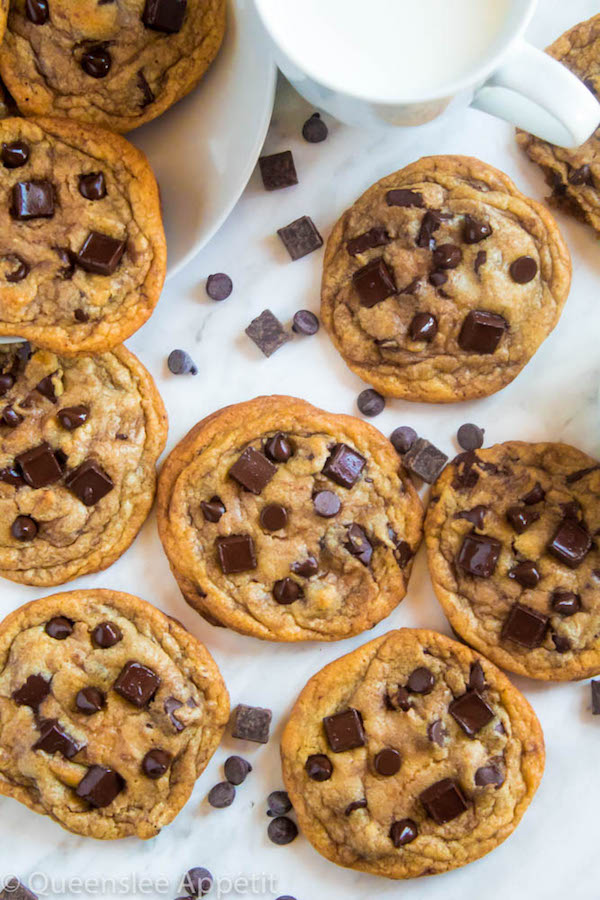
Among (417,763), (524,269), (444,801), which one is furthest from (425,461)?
(444,801)

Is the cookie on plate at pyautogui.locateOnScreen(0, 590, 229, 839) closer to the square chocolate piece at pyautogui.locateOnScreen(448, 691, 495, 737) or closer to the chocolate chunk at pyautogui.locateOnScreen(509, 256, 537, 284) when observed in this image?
the square chocolate piece at pyautogui.locateOnScreen(448, 691, 495, 737)

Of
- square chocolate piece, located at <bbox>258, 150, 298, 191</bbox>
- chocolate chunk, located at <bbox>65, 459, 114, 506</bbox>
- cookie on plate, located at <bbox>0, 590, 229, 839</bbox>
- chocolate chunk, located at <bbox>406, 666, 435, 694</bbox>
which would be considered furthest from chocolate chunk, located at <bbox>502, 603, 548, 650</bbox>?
square chocolate piece, located at <bbox>258, 150, 298, 191</bbox>

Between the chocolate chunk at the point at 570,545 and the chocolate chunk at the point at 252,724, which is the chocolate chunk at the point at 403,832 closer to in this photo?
the chocolate chunk at the point at 252,724

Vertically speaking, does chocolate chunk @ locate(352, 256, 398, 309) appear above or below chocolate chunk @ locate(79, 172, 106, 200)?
above

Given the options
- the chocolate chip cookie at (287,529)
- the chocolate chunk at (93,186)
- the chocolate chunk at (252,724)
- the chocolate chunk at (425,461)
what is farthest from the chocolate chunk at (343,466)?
the chocolate chunk at (93,186)

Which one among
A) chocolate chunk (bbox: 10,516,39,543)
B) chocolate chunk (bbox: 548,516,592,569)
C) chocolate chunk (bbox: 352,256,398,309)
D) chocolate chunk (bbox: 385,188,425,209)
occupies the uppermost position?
chocolate chunk (bbox: 385,188,425,209)

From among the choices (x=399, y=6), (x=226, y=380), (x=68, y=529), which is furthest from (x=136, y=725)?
(x=399, y=6)

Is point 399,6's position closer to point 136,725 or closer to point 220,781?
point 136,725
